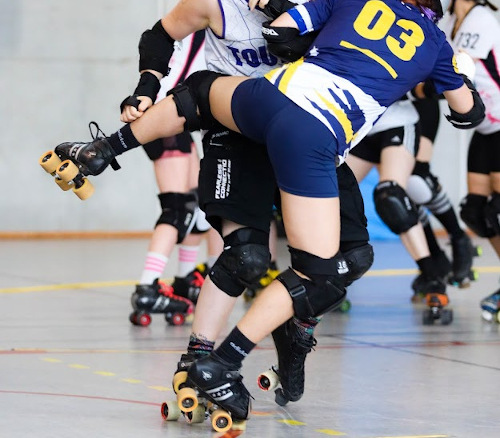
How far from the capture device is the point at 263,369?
12.6 ft

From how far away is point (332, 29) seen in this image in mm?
3027

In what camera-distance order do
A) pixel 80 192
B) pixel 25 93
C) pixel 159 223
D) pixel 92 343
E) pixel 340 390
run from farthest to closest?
pixel 25 93 < pixel 159 223 < pixel 92 343 < pixel 340 390 < pixel 80 192

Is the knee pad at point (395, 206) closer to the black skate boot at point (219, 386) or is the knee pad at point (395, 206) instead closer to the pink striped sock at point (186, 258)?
the pink striped sock at point (186, 258)

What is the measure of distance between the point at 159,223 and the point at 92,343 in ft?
2.71

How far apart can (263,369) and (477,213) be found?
182 centimetres

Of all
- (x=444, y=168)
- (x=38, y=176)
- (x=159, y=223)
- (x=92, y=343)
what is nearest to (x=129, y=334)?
(x=92, y=343)

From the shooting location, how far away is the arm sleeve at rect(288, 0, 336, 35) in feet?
10.2

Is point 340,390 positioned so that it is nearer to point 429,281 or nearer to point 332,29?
point 332,29

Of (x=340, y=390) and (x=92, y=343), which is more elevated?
(x=340, y=390)

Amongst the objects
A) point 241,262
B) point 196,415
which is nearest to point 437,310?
point 241,262

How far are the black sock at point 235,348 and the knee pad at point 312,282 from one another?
0.50 ft

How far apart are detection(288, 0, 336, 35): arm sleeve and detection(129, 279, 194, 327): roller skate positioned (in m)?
2.02

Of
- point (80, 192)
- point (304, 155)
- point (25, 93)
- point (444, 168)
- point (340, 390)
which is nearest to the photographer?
point (304, 155)

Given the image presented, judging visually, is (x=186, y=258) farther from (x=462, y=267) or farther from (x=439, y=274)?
(x=462, y=267)
